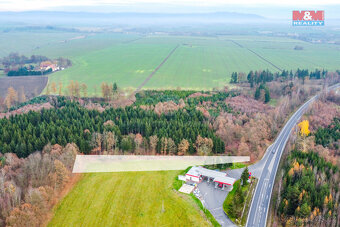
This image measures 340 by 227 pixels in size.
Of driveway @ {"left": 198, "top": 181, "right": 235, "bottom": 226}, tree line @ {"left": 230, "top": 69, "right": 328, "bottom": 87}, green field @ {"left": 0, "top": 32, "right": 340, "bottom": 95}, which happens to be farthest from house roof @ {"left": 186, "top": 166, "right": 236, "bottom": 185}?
tree line @ {"left": 230, "top": 69, "right": 328, "bottom": 87}

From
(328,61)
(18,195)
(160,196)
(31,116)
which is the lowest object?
(160,196)

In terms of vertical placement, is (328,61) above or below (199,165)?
above

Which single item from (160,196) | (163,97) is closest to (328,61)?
(163,97)

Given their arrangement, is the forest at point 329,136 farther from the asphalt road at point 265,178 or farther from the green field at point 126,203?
the green field at point 126,203

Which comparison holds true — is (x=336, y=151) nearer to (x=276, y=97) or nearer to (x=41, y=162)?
(x=276, y=97)

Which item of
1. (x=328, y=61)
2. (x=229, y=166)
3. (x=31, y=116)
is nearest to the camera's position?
(x=229, y=166)
